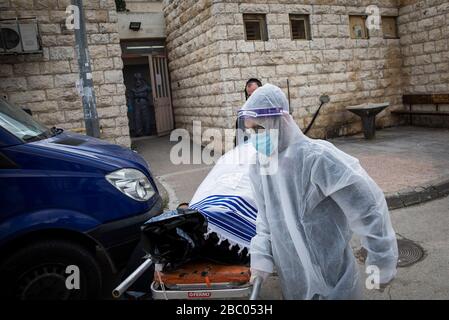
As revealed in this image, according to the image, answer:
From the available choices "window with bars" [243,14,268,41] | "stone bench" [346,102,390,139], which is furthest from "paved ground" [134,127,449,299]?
"window with bars" [243,14,268,41]

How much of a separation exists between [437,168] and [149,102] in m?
9.84

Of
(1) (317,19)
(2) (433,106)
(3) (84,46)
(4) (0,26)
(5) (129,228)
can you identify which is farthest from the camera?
(2) (433,106)

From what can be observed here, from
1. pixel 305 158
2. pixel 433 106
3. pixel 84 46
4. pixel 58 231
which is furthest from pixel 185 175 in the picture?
pixel 433 106

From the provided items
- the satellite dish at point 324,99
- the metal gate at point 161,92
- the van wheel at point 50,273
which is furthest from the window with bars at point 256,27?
the van wheel at point 50,273

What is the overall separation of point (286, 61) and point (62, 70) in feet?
17.6

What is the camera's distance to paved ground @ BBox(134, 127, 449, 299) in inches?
133

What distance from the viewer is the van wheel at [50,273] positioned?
273cm

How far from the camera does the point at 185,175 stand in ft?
26.7

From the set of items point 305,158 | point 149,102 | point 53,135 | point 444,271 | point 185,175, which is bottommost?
point 444,271

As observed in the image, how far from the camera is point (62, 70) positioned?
28.6ft

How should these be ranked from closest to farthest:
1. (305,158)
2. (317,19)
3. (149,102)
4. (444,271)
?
(305,158) → (444,271) → (317,19) → (149,102)

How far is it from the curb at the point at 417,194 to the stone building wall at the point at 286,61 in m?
4.44

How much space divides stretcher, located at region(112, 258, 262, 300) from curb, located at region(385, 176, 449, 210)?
3946mm

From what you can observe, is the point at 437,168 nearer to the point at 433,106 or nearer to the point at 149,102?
the point at 433,106
